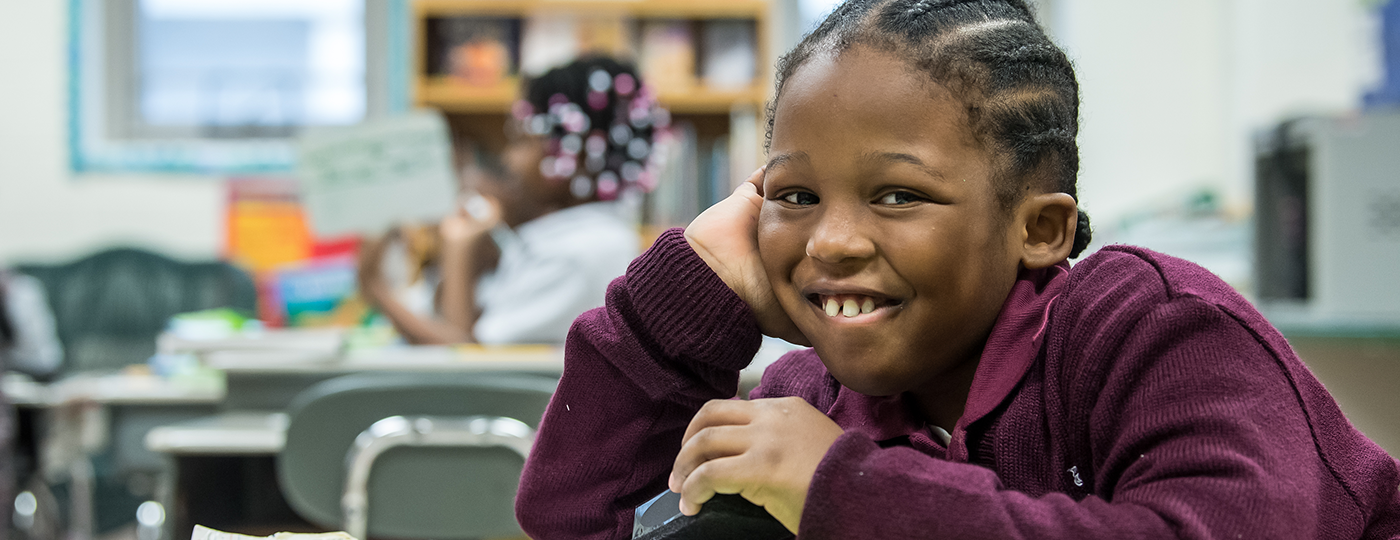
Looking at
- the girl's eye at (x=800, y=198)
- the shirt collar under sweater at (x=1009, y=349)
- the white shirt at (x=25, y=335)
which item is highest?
the girl's eye at (x=800, y=198)

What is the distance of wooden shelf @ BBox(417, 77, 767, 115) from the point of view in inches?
145

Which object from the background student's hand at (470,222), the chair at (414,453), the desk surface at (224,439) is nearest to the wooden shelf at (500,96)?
the background student's hand at (470,222)

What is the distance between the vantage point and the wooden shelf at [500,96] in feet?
12.1

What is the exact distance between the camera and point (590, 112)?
235cm

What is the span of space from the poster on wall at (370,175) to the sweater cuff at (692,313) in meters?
1.36

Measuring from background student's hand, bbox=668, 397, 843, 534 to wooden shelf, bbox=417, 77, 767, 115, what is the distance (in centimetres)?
322

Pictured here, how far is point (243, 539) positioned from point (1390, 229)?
5.81ft

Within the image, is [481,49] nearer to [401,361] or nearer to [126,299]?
[126,299]

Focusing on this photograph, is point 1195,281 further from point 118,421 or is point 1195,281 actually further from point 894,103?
point 118,421

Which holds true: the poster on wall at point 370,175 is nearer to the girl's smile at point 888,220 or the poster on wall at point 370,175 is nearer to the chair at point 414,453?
the chair at point 414,453

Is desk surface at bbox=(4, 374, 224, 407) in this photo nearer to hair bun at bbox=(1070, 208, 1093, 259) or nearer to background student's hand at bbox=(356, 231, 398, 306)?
background student's hand at bbox=(356, 231, 398, 306)

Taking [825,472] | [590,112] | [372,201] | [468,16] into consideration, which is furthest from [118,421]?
[825,472]

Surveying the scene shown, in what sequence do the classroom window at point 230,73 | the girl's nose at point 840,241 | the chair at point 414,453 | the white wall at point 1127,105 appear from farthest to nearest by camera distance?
the classroom window at point 230,73 → the white wall at point 1127,105 → the chair at point 414,453 → the girl's nose at point 840,241

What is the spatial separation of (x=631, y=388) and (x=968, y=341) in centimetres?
23
